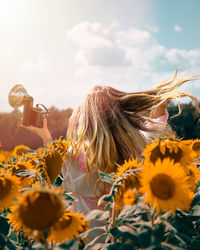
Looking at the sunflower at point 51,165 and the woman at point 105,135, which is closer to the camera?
the sunflower at point 51,165

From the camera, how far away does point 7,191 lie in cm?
94

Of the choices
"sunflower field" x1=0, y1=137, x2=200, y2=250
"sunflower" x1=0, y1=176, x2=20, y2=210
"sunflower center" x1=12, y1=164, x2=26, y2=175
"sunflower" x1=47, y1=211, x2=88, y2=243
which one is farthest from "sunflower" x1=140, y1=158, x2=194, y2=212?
"sunflower center" x1=12, y1=164, x2=26, y2=175

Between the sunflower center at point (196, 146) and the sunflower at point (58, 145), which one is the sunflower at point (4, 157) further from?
the sunflower center at point (196, 146)

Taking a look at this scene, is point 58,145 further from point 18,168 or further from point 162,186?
point 162,186

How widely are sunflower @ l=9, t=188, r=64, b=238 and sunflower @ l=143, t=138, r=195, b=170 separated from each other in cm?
35

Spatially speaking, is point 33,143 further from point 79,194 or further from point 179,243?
point 179,243

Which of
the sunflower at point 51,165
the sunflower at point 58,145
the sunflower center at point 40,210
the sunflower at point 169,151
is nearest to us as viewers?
the sunflower center at point 40,210

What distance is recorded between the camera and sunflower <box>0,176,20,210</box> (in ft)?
3.03

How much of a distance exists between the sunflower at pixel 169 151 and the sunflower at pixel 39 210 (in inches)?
13.8

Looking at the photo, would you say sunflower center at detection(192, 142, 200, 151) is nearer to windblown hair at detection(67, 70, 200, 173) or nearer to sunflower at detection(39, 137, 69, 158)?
windblown hair at detection(67, 70, 200, 173)

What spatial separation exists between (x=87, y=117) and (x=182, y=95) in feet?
2.38

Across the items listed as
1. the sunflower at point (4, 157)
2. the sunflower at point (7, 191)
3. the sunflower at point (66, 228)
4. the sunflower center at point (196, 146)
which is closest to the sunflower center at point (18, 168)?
the sunflower at point (4, 157)

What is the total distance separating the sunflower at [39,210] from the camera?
632 mm

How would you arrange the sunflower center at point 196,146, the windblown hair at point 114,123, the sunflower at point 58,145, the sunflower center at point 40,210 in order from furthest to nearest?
the sunflower center at point 196,146
the windblown hair at point 114,123
the sunflower at point 58,145
the sunflower center at point 40,210
